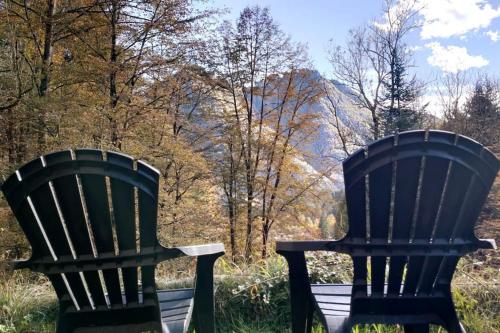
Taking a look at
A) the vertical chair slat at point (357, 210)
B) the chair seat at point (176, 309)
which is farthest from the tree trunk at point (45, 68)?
the vertical chair slat at point (357, 210)

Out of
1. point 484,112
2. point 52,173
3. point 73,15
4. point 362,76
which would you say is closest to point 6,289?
point 52,173

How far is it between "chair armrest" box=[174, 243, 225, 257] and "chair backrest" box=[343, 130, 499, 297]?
0.51 meters

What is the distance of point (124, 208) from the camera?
1343 mm

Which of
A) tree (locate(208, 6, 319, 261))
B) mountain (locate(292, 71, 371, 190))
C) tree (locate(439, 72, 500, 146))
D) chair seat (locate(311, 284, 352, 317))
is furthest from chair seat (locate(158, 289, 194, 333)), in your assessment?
tree (locate(439, 72, 500, 146))

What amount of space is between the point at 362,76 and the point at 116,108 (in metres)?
11.4

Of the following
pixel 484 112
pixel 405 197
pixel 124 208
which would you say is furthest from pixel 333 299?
pixel 484 112

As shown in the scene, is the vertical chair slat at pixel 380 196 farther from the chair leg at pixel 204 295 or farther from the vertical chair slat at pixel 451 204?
the chair leg at pixel 204 295

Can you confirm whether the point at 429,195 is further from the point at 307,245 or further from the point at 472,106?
the point at 472,106

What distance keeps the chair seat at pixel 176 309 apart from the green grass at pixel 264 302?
72 cm

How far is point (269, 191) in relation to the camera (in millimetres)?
13203

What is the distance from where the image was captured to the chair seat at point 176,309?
1442 mm

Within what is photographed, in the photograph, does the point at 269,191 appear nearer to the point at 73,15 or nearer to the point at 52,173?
the point at 73,15

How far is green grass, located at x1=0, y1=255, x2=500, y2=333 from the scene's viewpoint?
7.39 ft

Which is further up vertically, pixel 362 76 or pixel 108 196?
pixel 362 76
